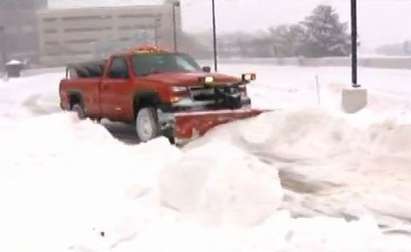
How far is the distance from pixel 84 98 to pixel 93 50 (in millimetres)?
106609

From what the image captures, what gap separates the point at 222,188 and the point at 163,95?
577 cm

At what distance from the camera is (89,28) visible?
12681cm

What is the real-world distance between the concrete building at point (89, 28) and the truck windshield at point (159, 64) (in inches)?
4136

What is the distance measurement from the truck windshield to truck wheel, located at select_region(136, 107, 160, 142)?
Answer: 924mm

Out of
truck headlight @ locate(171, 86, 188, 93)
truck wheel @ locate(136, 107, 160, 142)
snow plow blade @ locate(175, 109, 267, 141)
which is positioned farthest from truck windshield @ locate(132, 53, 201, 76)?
snow plow blade @ locate(175, 109, 267, 141)

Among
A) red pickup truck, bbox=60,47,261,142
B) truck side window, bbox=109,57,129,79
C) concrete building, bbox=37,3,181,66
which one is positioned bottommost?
red pickup truck, bbox=60,47,261,142

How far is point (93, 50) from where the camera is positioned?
399 ft

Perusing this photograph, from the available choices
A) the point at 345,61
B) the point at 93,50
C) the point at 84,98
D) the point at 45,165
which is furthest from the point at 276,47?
the point at 45,165

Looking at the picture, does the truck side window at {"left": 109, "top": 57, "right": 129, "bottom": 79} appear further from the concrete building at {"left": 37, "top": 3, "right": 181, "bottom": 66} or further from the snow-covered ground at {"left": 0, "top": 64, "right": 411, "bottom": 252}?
the concrete building at {"left": 37, "top": 3, "right": 181, "bottom": 66}

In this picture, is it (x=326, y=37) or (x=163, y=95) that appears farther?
(x=326, y=37)

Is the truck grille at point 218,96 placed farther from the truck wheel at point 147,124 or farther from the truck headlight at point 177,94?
the truck wheel at point 147,124

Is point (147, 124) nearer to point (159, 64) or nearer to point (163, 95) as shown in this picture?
point (163, 95)

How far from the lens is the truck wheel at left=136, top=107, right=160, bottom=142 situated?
13.5 meters

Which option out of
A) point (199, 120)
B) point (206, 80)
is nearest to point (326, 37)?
point (206, 80)
